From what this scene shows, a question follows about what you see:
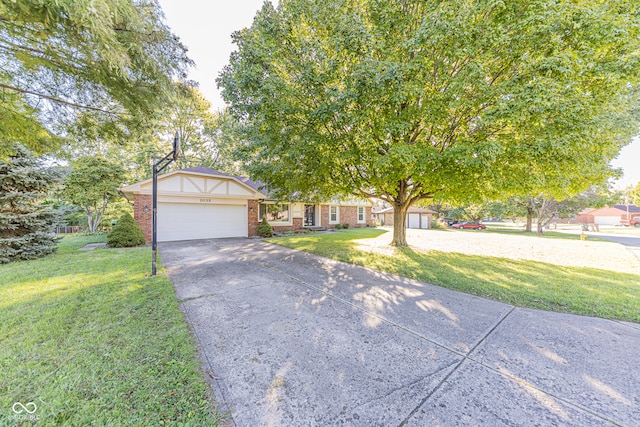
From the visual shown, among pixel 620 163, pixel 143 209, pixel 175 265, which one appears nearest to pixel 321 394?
pixel 175 265

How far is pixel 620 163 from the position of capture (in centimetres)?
1168

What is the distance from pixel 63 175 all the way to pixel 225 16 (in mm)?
7755

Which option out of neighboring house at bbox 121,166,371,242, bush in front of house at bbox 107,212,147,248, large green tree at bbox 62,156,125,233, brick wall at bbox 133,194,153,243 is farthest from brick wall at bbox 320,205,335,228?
large green tree at bbox 62,156,125,233

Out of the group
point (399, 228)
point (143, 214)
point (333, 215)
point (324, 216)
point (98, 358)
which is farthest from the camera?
point (333, 215)

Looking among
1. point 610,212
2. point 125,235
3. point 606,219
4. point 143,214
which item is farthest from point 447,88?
point 610,212

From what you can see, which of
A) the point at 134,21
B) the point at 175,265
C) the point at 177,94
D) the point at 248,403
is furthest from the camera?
the point at 175,265

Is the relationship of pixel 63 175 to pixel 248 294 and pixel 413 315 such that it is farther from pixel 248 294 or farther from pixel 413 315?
pixel 413 315

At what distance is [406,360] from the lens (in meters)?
2.68

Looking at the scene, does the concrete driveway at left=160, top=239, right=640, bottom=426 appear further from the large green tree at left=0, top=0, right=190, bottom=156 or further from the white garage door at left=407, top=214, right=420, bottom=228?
the white garage door at left=407, top=214, right=420, bottom=228

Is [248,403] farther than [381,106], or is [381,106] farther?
[381,106]

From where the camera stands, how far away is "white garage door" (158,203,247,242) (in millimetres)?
11734

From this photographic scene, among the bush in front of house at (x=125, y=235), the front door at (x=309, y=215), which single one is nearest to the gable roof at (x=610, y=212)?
the front door at (x=309, y=215)

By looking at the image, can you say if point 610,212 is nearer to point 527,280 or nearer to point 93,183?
point 527,280

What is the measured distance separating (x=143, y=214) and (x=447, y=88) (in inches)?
525
